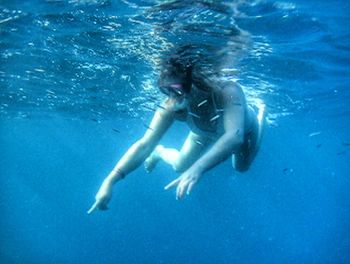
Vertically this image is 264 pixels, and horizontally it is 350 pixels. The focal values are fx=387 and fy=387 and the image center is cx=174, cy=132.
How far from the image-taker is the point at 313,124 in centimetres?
3553

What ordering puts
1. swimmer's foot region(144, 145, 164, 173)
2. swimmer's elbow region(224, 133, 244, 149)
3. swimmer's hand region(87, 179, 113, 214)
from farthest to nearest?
swimmer's foot region(144, 145, 164, 173) → swimmer's hand region(87, 179, 113, 214) → swimmer's elbow region(224, 133, 244, 149)

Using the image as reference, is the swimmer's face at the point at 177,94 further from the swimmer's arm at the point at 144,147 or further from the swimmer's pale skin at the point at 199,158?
the swimmer's arm at the point at 144,147

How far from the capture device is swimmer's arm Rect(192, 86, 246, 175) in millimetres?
5523

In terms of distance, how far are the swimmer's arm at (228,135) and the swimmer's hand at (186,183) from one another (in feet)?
0.39

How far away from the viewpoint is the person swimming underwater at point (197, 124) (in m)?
5.64

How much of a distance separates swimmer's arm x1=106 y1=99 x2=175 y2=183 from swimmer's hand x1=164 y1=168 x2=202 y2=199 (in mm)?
2186

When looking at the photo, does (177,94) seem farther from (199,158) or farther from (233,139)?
(233,139)

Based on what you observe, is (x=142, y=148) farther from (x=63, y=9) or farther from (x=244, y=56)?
(x=244, y=56)

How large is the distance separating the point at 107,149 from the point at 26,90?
2375 inches

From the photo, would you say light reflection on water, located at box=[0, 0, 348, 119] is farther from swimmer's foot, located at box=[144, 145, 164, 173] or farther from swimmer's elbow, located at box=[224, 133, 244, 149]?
swimmer's elbow, located at box=[224, 133, 244, 149]

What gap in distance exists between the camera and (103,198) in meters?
6.46

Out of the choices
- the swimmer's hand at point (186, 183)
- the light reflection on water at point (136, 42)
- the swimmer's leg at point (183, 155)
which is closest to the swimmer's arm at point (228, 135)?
the swimmer's hand at point (186, 183)

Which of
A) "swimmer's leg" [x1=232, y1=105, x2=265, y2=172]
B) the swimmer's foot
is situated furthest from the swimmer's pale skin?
the swimmer's foot

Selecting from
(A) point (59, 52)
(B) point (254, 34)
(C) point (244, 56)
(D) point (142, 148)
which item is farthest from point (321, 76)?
(D) point (142, 148)
